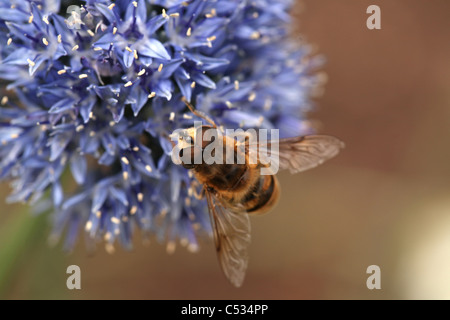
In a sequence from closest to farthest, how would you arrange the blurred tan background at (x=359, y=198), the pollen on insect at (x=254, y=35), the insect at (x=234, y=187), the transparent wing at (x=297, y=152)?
the insect at (x=234, y=187)
the transparent wing at (x=297, y=152)
the pollen on insect at (x=254, y=35)
the blurred tan background at (x=359, y=198)

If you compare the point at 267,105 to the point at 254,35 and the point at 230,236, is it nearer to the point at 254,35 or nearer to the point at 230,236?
the point at 254,35

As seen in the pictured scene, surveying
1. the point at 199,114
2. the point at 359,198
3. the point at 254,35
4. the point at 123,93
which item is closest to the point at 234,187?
the point at 199,114

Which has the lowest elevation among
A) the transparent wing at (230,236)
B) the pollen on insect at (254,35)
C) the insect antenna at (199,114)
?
the transparent wing at (230,236)

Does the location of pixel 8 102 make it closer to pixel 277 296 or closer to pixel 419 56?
pixel 277 296

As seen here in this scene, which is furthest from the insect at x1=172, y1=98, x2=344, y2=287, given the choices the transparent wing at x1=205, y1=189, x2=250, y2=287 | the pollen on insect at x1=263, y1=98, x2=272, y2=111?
the pollen on insect at x1=263, y1=98, x2=272, y2=111

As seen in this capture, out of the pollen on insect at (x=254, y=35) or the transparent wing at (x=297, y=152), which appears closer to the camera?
the transparent wing at (x=297, y=152)

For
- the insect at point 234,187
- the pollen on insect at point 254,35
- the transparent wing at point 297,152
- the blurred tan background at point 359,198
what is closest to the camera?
the insect at point 234,187

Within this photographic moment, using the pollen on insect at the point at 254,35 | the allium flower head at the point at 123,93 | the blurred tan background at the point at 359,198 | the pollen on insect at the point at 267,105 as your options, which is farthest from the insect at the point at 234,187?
the blurred tan background at the point at 359,198

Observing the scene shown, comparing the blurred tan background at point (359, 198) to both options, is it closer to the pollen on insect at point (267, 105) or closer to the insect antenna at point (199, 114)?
the pollen on insect at point (267, 105)
